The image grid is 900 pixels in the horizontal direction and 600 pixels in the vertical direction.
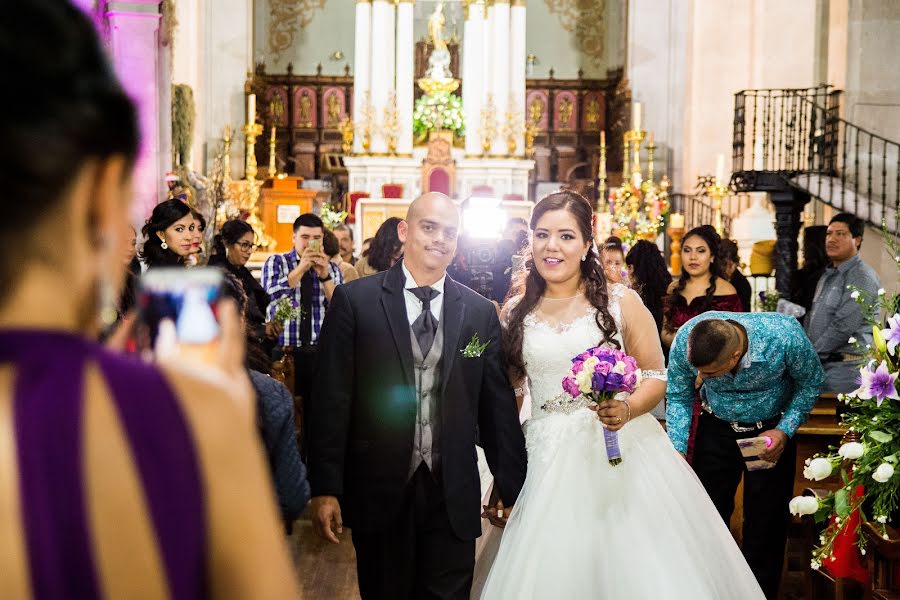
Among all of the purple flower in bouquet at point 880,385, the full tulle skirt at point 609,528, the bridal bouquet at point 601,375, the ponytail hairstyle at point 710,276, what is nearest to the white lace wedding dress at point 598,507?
the full tulle skirt at point 609,528

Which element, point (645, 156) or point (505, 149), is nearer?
point (505, 149)

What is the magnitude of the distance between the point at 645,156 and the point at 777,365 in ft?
60.1

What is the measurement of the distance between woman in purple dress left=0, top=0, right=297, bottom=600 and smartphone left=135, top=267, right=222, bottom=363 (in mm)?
100

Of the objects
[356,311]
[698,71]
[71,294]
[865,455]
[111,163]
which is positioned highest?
[698,71]

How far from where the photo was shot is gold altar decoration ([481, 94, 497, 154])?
21.4 metres

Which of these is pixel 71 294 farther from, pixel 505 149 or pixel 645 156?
pixel 645 156

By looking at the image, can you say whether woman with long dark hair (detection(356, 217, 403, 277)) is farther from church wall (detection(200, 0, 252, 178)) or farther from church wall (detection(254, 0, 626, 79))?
church wall (detection(254, 0, 626, 79))

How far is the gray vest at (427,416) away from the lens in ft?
12.9

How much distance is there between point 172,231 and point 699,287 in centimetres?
375

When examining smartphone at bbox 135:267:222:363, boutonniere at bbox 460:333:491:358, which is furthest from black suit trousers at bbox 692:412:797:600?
smartphone at bbox 135:267:222:363

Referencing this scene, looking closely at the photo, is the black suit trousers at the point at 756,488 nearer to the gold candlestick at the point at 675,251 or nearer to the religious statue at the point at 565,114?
the gold candlestick at the point at 675,251

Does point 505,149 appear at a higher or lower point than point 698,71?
lower

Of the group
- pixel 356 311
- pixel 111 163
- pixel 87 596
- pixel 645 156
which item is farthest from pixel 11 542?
pixel 645 156

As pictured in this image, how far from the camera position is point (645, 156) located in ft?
75.3
